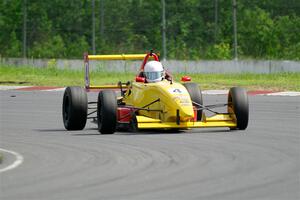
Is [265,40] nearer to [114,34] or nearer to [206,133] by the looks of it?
[114,34]

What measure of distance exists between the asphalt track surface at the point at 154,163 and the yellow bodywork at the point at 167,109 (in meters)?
0.18

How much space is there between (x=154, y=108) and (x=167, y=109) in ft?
1.68

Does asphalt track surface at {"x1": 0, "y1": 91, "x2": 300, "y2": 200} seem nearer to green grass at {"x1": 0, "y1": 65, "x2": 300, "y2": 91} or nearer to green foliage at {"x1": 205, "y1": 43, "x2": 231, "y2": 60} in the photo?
green grass at {"x1": 0, "y1": 65, "x2": 300, "y2": 91}

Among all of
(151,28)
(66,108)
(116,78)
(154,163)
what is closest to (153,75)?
(66,108)

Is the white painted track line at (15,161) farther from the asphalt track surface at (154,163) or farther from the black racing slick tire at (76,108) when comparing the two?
the black racing slick tire at (76,108)

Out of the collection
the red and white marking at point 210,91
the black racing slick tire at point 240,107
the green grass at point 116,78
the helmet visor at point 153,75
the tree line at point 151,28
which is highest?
→ the tree line at point 151,28

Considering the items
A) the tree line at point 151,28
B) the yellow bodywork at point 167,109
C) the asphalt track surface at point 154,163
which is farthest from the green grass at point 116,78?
the yellow bodywork at point 167,109

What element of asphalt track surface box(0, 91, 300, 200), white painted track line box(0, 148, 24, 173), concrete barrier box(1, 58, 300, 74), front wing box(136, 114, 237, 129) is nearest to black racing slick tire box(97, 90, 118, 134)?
asphalt track surface box(0, 91, 300, 200)

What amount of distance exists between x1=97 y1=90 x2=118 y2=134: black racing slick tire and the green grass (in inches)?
576

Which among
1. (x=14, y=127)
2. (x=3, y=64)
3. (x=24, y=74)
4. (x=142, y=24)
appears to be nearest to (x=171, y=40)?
(x=142, y=24)

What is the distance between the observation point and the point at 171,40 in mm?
52500

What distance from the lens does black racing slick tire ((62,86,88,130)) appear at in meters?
17.7

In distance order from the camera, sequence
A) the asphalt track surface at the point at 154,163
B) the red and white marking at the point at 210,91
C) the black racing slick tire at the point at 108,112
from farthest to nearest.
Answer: the red and white marking at the point at 210,91
the black racing slick tire at the point at 108,112
the asphalt track surface at the point at 154,163

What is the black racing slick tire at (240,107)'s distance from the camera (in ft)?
56.2
